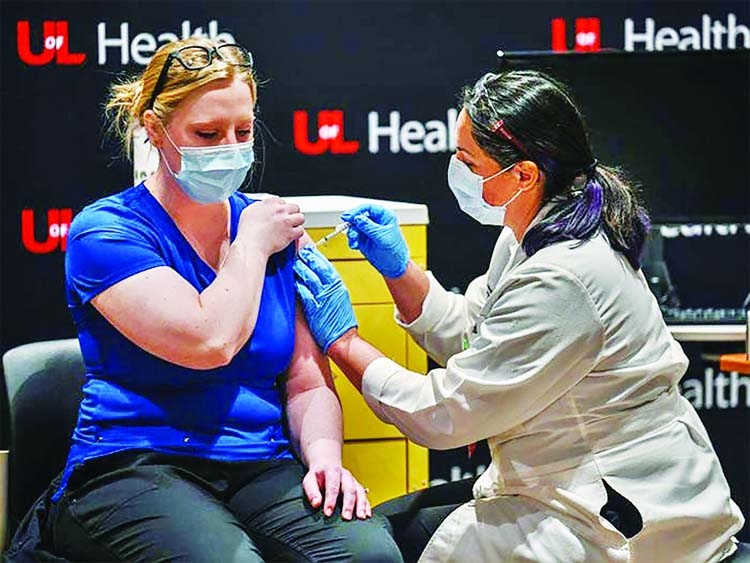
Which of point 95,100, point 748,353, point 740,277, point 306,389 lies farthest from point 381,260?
point 740,277

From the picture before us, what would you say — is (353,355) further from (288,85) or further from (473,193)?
(288,85)

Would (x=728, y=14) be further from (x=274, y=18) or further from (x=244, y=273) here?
(x=244, y=273)

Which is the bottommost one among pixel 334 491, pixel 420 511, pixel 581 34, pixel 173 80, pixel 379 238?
pixel 420 511

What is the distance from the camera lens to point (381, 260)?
2387 mm

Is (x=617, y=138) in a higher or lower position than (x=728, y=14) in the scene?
lower

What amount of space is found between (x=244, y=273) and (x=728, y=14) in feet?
7.16

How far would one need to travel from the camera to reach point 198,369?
6.77 feet

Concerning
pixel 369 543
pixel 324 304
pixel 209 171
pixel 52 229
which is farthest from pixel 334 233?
pixel 52 229

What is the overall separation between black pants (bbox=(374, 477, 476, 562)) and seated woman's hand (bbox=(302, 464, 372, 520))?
7.3 inches

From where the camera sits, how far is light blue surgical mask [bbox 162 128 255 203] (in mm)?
2152

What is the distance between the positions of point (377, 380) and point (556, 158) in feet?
1.58

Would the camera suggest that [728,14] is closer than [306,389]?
No

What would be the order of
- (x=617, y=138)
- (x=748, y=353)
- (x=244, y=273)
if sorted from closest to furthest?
(x=244, y=273) < (x=748, y=353) < (x=617, y=138)

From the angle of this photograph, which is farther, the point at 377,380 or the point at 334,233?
the point at 334,233
